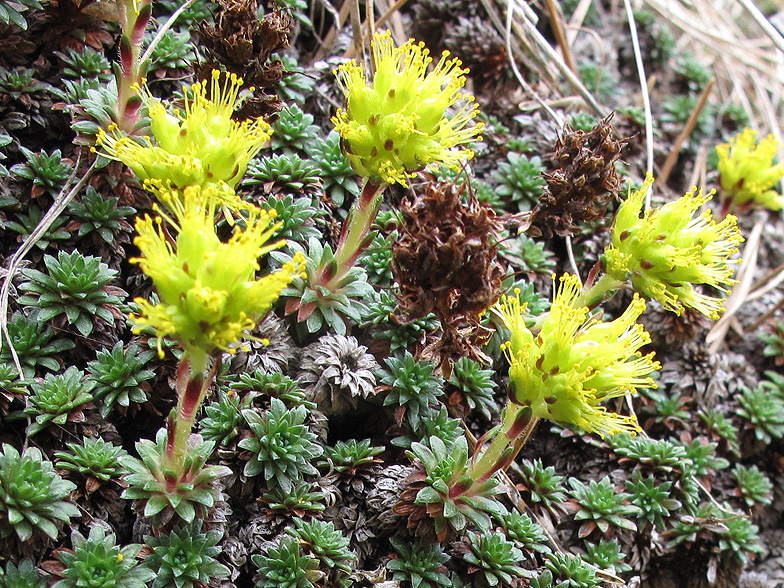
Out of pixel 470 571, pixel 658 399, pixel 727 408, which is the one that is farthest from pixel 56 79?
pixel 727 408

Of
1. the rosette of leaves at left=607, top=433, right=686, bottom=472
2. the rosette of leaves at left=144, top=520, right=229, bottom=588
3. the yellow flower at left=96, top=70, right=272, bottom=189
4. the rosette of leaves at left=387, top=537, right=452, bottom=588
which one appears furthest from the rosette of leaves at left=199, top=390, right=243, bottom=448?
the rosette of leaves at left=607, top=433, right=686, bottom=472

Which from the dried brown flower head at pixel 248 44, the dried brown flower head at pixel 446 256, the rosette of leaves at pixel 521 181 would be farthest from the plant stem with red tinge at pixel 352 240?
the rosette of leaves at pixel 521 181

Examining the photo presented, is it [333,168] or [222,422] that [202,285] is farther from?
[333,168]

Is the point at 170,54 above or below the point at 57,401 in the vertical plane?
above

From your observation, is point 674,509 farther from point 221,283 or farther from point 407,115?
point 221,283

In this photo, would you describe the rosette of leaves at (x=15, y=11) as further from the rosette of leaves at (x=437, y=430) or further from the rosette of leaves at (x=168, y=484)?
the rosette of leaves at (x=437, y=430)

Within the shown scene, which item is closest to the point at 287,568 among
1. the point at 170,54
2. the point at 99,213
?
the point at 99,213

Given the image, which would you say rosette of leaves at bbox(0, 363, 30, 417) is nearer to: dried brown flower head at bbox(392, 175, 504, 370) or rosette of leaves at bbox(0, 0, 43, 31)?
dried brown flower head at bbox(392, 175, 504, 370)
